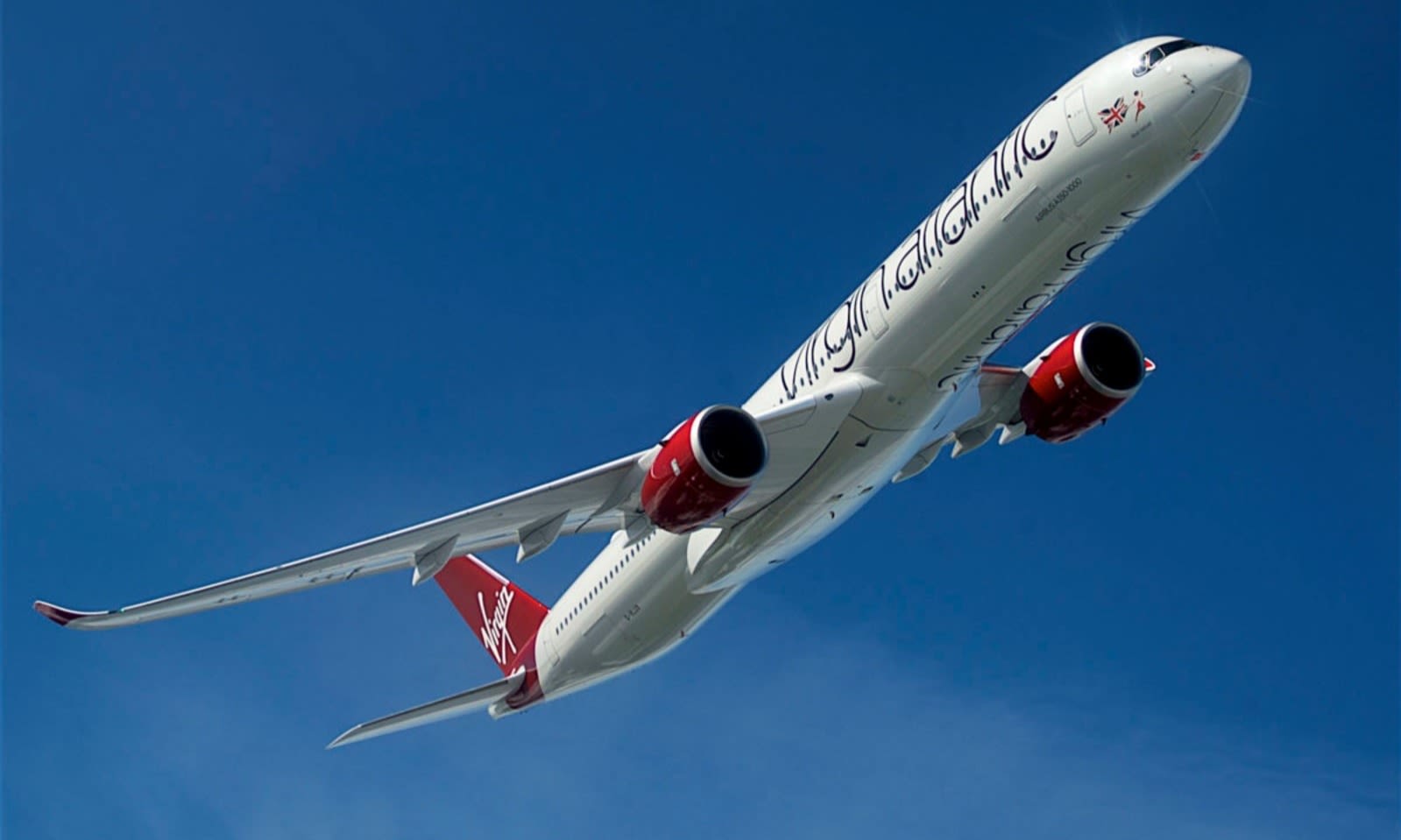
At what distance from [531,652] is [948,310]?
16.1 m

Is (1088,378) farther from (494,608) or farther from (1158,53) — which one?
(494,608)

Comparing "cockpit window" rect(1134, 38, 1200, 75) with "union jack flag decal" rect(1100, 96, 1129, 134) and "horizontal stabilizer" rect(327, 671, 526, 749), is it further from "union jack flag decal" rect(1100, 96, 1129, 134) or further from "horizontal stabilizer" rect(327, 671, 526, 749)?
"horizontal stabilizer" rect(327, 671, 526, 749)

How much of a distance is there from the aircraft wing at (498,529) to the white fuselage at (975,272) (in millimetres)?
507

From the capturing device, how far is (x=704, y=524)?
2417 cm

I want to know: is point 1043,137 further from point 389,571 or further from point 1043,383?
point 389,571

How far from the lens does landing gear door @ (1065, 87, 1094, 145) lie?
21.4 meters

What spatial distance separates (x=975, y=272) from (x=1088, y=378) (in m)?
5.28

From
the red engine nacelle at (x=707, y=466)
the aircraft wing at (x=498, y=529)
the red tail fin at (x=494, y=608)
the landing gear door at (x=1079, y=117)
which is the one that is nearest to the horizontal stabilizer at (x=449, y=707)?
the red tail fin at (x=494, y=608)

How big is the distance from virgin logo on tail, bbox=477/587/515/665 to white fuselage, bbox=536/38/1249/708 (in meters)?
9.59

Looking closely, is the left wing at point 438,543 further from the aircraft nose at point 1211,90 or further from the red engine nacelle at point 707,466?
the aircraft nose at point 1211,90

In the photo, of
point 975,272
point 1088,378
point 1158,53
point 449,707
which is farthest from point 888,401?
point 449,707

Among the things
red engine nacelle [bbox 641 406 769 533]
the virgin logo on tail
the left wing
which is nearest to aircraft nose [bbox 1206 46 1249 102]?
red engine nacelle [bbox 641 406 769 533]

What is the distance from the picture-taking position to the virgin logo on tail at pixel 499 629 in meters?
37.0

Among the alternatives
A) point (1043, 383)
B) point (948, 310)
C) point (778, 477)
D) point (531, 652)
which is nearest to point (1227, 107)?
point (948, 310)
